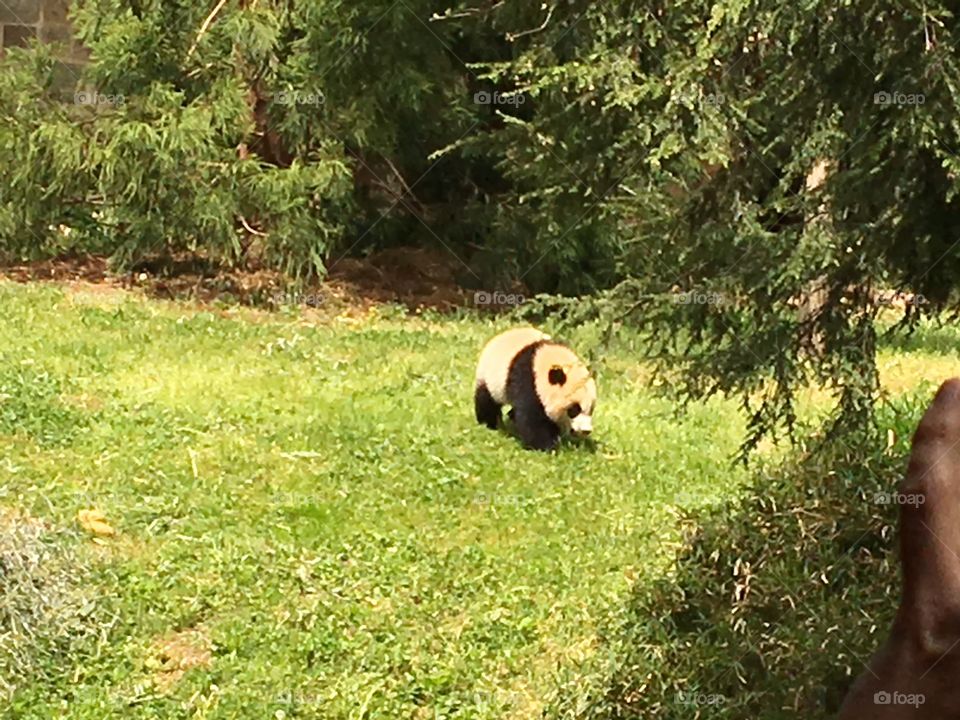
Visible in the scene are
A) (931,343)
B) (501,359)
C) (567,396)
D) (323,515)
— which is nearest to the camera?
(323,515)

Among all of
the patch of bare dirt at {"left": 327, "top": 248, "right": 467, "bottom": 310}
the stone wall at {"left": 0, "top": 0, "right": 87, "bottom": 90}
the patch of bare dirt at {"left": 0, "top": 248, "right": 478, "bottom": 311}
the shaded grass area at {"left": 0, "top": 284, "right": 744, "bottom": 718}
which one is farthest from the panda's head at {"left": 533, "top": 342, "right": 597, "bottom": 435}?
the stone wall at {"left": 0, "top": 0, "right": 87, "bottom": 90}

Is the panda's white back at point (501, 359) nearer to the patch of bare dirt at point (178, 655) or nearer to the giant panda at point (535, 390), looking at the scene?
the giant panda at point (535, 390)

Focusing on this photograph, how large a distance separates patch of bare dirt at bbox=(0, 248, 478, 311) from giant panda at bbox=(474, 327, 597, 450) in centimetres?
427

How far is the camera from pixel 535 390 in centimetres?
873

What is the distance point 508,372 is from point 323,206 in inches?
195

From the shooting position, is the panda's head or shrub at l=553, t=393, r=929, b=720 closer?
shrub at l=553, t=393, r=929, b=720

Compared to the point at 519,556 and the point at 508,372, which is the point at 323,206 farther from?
the point at 519,556

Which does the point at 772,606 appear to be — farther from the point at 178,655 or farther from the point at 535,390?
the point at 535,390

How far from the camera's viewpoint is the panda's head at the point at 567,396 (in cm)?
856

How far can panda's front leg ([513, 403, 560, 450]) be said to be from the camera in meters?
8.76

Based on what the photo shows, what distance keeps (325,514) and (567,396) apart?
6.45ft

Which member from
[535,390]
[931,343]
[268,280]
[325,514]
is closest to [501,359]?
[535,390]

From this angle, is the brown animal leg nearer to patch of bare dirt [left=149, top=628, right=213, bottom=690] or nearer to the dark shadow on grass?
patch of bare dirt [left=149, top=628, right=213, bottom=690]

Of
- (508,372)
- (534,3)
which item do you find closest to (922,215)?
(508,372)
